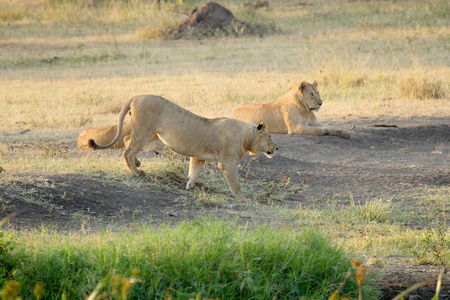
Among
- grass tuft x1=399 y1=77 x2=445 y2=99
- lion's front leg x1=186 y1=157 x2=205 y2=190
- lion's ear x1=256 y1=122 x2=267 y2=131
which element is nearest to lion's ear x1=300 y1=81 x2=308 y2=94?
lion's ear x1=256 y1=122 x2=267 y2=131

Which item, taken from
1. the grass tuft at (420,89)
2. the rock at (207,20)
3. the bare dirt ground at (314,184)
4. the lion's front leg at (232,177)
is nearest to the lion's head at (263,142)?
the lion's front leg at (232,177)

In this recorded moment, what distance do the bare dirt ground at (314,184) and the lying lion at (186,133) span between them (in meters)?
0.43

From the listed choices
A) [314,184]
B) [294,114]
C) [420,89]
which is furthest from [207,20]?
[314,184]

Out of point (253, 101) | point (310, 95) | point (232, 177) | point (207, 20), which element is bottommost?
point (253, 101)

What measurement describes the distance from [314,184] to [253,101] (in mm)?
5025

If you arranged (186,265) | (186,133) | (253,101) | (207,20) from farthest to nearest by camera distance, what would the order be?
(207,20) < (253,101) < (186,133) < (186,265)

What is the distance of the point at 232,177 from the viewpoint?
20.5 ft

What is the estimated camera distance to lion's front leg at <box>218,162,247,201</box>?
245 inches

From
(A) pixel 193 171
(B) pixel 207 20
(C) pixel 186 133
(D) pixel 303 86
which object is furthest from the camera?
(B) pixel 207 20

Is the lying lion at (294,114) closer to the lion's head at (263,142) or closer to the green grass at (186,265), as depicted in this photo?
the lion's head at (263,142)

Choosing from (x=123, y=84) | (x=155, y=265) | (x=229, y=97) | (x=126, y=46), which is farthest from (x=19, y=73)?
(x=155, y=265)

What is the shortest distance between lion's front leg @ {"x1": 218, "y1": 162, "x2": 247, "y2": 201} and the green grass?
202 centimetres

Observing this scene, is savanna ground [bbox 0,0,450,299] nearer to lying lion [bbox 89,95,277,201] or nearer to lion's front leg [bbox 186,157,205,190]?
lion's front leg [bbox 186,157,205,190]

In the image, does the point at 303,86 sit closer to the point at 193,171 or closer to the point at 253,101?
the point at 253,101
